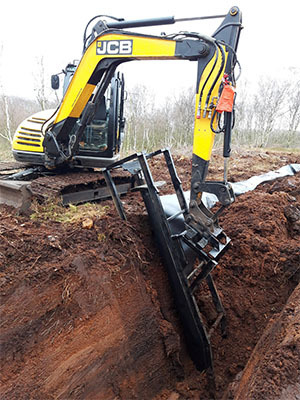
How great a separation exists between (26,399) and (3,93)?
16.0m

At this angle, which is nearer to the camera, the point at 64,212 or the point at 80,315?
the point at 80,315

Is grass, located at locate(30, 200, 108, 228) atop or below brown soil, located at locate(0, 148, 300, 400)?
atop

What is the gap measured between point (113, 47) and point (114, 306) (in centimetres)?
312

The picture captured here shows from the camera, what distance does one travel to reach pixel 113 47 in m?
3.72

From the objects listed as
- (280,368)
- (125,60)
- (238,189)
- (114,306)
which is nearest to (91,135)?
(125,60)

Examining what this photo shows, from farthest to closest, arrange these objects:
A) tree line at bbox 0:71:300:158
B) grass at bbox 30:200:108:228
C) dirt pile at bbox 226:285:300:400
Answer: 1. tree line at bbox 0:71:300:158
2. grass at bbox 30:200:108:228
3. dirt pile at bbox 226:285:300:400

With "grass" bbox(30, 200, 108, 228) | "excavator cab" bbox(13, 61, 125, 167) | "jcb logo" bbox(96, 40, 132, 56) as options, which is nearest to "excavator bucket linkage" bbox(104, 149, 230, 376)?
"grass" bbox(30, 200, 108, 228)

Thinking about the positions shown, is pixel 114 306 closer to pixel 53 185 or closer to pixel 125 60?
pixel 53 185

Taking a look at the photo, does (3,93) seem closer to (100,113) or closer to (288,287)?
(100,113)

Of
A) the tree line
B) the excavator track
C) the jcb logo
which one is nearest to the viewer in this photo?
the jcb logo

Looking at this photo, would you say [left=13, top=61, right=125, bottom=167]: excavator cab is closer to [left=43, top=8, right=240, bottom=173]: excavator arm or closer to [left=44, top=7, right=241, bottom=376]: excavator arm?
[left=43, top=8, right=240, bottom=173]: excavator arm

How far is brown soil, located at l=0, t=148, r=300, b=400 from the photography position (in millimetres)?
2551

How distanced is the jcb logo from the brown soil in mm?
2046

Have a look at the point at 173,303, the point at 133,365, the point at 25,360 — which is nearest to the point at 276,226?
the point at 173,303
